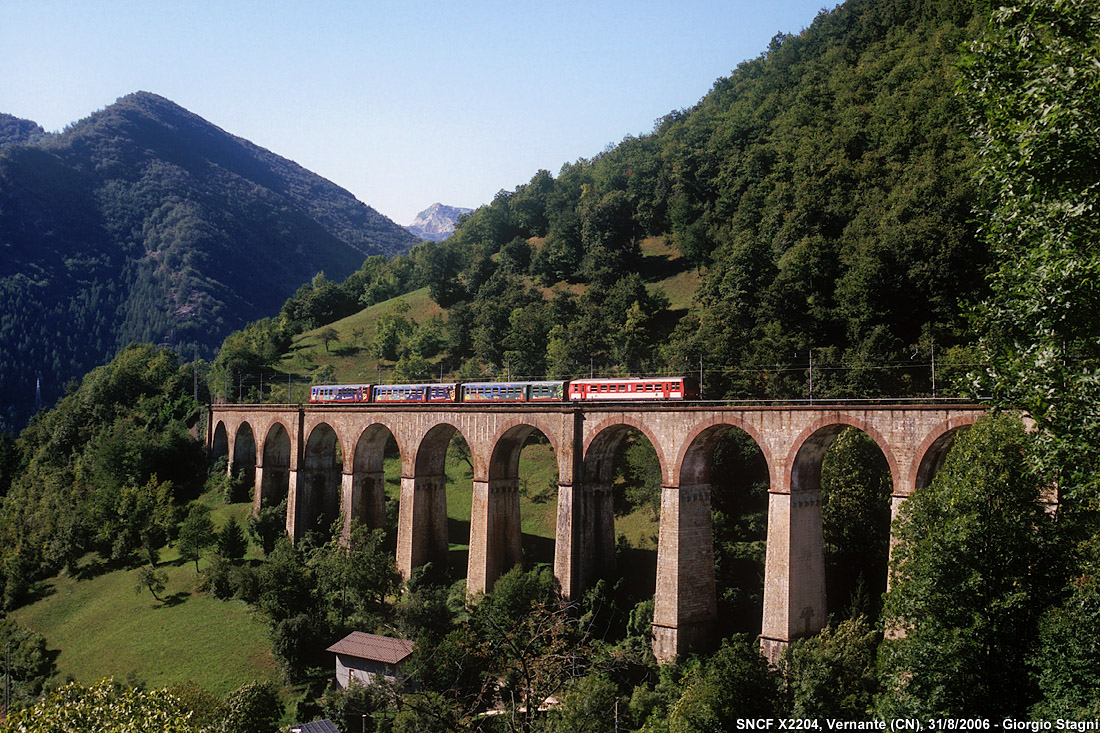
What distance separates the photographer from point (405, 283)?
150 meters

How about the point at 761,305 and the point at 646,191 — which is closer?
the point at 761,305

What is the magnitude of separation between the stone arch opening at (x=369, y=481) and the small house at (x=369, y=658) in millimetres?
17058

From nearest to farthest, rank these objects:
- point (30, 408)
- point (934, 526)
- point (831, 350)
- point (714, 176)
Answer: point (934, 526) < point (831, 350) < point (714, 176) < point (30, 408)

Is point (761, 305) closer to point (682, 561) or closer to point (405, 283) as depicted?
point (682, 561)

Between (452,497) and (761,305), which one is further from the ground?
(761,305)

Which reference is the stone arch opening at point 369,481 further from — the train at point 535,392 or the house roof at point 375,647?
the house roof at point 375,647

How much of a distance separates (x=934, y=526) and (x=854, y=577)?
22.3 metres

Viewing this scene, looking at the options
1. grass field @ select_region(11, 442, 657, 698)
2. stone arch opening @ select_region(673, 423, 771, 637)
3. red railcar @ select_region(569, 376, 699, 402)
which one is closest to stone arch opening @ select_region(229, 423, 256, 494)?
grass field @ select_region(11, 442, 657, 698)

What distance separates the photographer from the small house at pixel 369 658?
39.4 meters

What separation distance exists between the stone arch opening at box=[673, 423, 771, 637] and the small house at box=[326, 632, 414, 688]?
47.5ft

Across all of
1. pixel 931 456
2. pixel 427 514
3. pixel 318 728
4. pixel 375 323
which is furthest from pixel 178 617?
pixel 375 323

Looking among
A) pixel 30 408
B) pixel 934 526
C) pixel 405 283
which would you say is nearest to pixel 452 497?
pixel 934 526

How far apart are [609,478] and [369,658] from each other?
1572 centimetres

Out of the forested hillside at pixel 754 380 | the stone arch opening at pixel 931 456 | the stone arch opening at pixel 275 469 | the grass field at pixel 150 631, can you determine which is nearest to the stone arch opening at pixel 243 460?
the forested hillside at pixel 754 380
